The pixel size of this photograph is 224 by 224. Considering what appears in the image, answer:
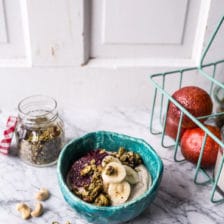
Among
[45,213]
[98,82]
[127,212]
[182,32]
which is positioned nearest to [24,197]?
[45,213]

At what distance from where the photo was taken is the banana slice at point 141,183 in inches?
18.2

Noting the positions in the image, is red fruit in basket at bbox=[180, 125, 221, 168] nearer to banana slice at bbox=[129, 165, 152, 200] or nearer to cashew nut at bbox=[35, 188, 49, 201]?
banana slice at bbox=[129, 165, 152, 200]

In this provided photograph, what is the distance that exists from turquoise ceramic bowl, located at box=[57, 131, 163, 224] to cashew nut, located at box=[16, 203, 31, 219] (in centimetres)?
6

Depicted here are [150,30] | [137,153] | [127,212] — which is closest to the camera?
[127,212]

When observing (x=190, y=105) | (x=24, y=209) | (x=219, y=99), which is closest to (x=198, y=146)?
(x=190, y=105)

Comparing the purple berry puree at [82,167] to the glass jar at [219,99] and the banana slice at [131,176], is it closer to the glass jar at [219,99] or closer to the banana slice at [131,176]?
the banana slice at [131,176]

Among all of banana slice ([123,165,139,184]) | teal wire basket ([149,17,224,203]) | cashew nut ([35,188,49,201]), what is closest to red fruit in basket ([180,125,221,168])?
teal wire basket ([149,17,224,203])

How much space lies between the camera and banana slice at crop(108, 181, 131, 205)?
448 millimetres

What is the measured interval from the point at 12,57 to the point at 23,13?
9 centimetres

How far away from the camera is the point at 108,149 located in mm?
556

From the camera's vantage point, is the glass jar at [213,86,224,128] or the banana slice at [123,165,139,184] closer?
the banana slice at [123,165,139,184]

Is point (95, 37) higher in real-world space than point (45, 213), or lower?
higher

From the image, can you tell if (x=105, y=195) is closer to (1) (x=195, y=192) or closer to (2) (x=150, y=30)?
(1) (x=195, y=192)

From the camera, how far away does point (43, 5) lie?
606 millimetres
